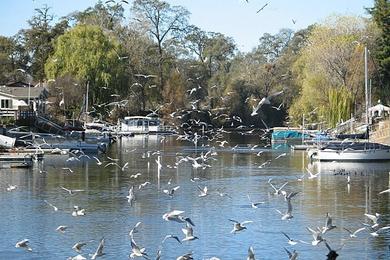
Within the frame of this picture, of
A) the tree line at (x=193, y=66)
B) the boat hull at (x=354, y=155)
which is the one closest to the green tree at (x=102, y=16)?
the tree line at (x=193, y=66)

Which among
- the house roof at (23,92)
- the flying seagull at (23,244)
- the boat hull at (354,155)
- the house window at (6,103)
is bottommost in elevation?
the flying seagull at (23,244)

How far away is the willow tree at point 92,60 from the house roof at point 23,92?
434 centimetres

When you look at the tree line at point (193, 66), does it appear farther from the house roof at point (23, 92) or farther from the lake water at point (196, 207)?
the lake water at point (196, 207)

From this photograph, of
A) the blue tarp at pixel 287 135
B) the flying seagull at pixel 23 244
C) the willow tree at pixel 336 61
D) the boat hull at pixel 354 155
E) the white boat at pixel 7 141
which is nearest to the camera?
the flying seagull at pixel 23 244

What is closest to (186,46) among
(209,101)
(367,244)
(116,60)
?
(209,101)

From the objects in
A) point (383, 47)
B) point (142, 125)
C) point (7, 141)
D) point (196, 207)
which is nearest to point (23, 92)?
point (142, 125)

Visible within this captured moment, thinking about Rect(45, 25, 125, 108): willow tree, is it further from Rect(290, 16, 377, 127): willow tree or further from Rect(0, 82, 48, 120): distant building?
Rect(290, 16, 377, 127): willow tree

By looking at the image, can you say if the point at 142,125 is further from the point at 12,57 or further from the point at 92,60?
the point at 12,57

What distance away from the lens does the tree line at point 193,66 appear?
7262 centimetres

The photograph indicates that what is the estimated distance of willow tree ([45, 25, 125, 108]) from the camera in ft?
281

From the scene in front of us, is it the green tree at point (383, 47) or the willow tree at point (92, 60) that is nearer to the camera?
the green tree at point (383, 47)

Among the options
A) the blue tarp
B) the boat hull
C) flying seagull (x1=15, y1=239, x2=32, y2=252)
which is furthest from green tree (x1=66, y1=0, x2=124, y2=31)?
flying seagull (x1=15, y1=239, x2=32, y2=252)

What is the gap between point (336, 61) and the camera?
72875mm

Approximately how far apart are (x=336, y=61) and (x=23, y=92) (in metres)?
29.8
